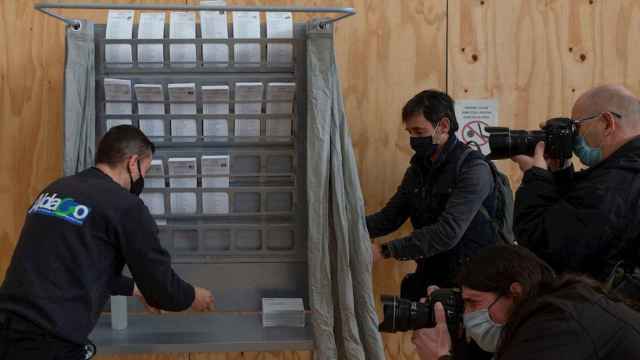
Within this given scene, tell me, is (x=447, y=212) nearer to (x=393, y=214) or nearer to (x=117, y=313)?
(x=393, y=214)

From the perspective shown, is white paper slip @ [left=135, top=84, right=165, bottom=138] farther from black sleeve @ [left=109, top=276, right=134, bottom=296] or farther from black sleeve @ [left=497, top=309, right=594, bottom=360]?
black sleeve @ [left=497, top=309, right=594, bottom=360]

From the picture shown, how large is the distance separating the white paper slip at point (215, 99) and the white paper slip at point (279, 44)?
19 cm

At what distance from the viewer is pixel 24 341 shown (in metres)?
1.73

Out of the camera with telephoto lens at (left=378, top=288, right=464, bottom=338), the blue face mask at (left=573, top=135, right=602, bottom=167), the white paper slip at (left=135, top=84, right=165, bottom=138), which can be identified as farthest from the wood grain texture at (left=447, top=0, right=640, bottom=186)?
the camera with telephoto lens at (left=378, top=288, right=464, bottom=338)

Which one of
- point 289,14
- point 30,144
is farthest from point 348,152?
point 30,144

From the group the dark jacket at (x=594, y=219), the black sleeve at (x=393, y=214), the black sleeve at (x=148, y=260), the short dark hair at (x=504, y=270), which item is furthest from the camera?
the black sleeve at (x=393, y=214)

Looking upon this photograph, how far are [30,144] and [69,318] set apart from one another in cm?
109

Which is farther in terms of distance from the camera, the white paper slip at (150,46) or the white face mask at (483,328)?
the white paper slip at (150,46)

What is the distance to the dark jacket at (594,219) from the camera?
5.58ft

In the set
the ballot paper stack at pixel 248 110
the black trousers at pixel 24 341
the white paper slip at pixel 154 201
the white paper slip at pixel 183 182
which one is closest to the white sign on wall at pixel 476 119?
the ballot paper stack at pixel 248 110

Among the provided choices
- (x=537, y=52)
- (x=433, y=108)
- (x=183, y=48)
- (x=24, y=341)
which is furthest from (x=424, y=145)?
(x=24, y=341)

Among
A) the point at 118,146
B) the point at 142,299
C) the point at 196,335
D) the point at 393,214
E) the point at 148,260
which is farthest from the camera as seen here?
the point at 393,214

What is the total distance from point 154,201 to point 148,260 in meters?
0.51

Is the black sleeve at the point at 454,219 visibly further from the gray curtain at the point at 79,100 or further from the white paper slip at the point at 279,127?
the gray curtain at the point at 79,100
